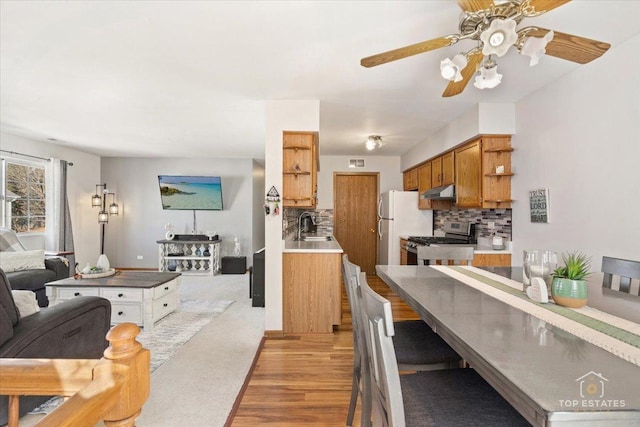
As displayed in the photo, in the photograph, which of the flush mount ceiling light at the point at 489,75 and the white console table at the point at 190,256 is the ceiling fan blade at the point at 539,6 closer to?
the flush mount ceiling light at the point at 489,75

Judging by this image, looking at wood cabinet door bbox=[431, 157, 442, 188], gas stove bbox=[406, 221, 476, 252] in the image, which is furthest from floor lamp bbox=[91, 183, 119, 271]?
wood cabinet door bbox=[431, 157, 442, 188]

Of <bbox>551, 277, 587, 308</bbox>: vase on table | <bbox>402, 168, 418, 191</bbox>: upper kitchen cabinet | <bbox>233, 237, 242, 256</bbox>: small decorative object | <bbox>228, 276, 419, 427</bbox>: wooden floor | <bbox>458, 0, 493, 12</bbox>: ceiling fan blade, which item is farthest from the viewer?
<bbox>233, 237, 242, 256</bbox>: small decorative object

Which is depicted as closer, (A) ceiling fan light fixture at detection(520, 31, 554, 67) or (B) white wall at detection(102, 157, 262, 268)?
(A) ceiling fan light fixture at detection(520, 31, 554, 67)

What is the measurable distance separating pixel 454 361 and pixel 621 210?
1756 mm

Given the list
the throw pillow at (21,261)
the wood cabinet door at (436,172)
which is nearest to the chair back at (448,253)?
the wood cabinet door at (436,172)

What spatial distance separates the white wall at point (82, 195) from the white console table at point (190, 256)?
146 cm

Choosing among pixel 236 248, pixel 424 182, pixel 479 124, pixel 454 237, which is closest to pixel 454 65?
pixel 479 124

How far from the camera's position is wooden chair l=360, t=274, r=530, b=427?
0.89 m

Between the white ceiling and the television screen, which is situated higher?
the white ceiling

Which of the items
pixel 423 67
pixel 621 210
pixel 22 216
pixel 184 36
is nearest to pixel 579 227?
pixel 621 210

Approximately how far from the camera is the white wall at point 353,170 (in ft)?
19.5

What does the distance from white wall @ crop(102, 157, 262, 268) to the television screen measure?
0.80ft

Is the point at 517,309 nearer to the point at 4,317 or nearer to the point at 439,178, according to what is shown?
the point at 4,317

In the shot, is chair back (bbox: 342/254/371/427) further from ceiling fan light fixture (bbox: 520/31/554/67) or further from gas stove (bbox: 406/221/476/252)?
gas stove (bbox: 406/221/476/252)
